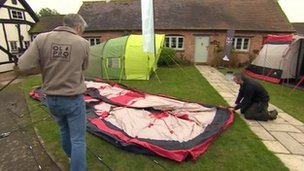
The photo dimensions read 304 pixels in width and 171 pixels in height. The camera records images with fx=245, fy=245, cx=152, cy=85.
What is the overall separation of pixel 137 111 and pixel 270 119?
10.7 feet

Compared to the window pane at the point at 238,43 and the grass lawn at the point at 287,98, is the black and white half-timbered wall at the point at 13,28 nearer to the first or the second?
the grass lawn at the point at 287,98

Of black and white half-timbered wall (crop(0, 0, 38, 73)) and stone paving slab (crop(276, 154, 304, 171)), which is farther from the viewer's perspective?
black and white half-timbered wall (crop(0, 0, 38, 73))

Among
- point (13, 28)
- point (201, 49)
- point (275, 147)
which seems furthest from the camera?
point (201, 49)

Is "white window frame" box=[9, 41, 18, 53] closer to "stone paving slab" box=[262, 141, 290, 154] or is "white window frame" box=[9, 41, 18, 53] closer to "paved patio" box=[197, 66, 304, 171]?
"paved patio" box=[197, 66, 304, 171]

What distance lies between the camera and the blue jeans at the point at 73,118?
9.12 feet

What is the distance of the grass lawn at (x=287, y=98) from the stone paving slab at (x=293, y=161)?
2.34m

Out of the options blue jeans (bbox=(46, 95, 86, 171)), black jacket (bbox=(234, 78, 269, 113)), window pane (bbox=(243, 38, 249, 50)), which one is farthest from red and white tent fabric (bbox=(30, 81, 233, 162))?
window pane (bbox=(243, 38, 249, 50))

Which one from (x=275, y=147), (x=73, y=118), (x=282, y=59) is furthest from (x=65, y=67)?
(x=282, y=59)

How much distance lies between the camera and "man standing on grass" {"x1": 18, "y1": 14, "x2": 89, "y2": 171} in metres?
2.65

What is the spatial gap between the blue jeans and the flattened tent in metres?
9.61

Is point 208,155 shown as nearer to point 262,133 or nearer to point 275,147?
point 275,147

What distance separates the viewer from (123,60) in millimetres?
10914

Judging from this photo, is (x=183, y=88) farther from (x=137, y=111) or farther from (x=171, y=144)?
(x=171, y=144)

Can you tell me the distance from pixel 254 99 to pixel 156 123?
8.43ft
